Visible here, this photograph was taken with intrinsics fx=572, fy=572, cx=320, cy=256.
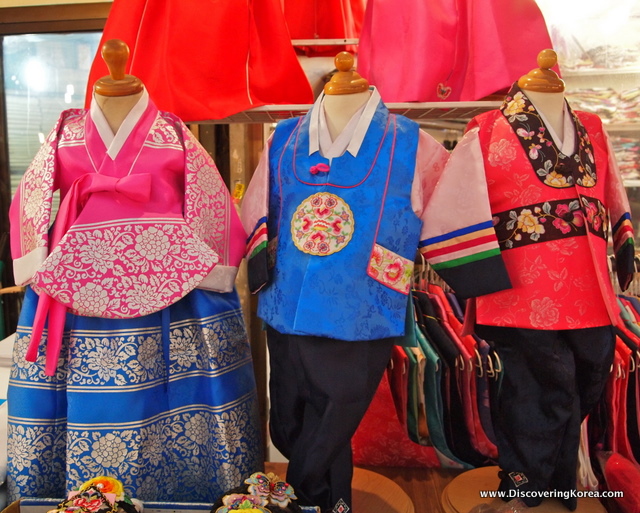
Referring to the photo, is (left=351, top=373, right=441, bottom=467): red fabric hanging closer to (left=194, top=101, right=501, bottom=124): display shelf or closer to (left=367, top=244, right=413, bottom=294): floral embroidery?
(left=367, top=244, right=413, bottom=294): floral embroidery

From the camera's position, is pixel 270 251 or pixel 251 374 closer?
pixel 270 251

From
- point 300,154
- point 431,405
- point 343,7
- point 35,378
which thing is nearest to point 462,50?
point 343,7

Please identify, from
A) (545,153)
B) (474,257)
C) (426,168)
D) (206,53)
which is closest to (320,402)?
(474,257)

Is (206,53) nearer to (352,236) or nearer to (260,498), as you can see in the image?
(352,236)

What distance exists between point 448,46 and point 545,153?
58 centimetres

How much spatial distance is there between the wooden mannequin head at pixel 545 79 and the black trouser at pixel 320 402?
787 mm

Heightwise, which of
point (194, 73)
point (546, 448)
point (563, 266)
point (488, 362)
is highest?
point (194, 73)

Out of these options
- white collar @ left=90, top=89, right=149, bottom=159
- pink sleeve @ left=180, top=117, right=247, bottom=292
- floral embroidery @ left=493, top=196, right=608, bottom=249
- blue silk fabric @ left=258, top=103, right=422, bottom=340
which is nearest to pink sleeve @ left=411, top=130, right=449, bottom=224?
blue silk fabric @ left=258, top=103, right=422, bottom=340

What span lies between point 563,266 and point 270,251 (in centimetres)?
78

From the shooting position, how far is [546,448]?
1599 mm

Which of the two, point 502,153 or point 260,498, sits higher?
point 502,153

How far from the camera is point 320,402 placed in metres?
1.47

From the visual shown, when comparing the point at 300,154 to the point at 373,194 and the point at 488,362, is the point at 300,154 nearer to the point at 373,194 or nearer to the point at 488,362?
the point at 373,194

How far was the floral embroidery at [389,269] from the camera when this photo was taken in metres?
1.42
